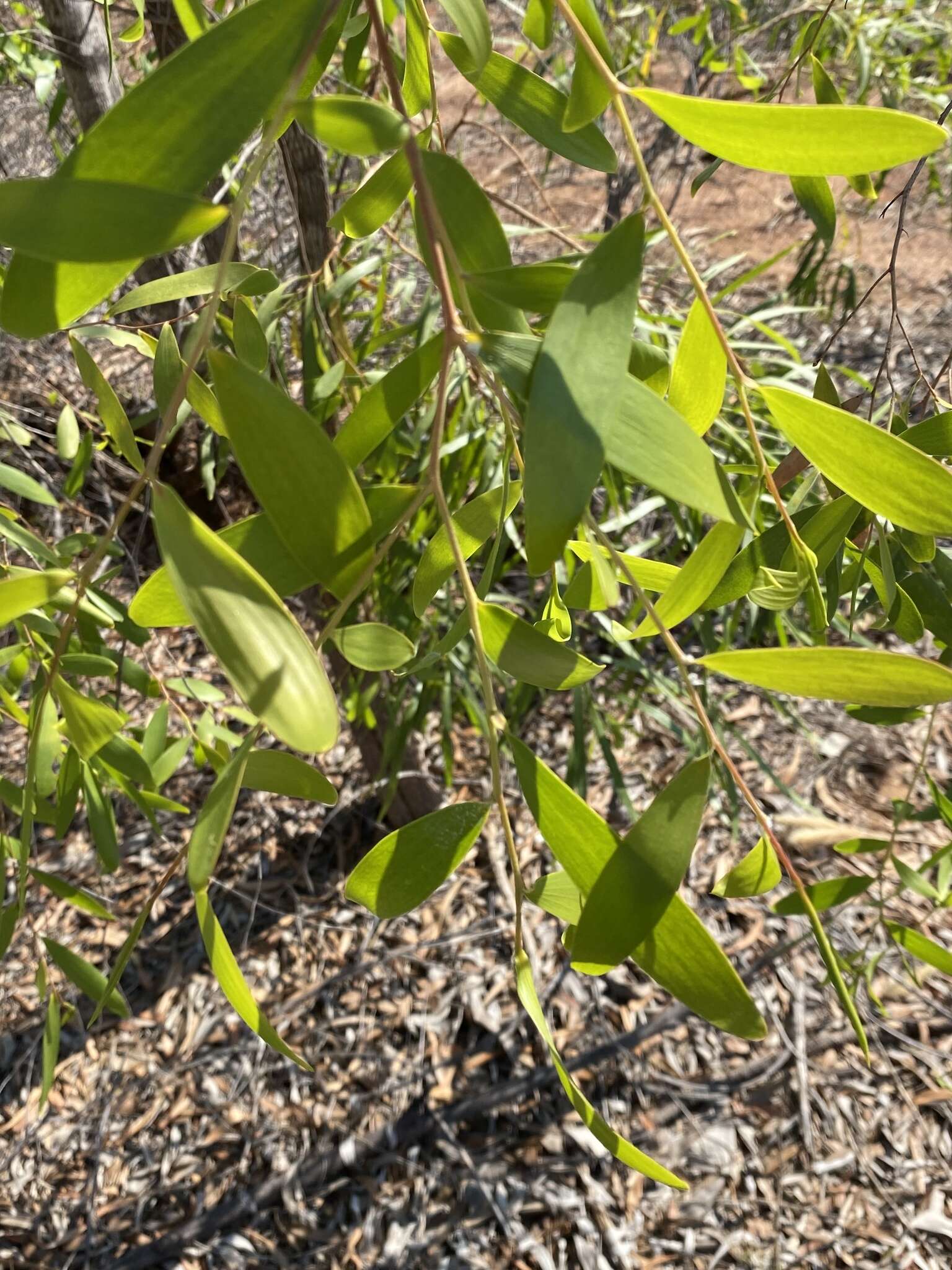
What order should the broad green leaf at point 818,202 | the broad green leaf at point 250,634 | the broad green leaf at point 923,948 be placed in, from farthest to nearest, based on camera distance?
the broad green leaf at point 923,948
the broad green leaf at point 818,202
the broad green leaf at point 250,634

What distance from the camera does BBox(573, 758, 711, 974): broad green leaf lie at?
0.25 meters

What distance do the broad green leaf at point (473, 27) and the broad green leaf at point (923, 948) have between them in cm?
49

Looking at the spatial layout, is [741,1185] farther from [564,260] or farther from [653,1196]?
[564,260]

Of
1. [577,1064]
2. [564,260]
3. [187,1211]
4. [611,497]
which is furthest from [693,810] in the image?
[187,1211]

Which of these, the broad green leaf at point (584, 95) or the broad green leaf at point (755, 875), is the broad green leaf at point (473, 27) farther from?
the broad green leaf at point (755, 875)

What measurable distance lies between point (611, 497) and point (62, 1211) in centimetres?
122

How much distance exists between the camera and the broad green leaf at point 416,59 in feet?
1.16

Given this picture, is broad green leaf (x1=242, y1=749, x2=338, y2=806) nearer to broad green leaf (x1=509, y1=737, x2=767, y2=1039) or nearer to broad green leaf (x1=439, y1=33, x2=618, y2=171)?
broad green leaf (x1=509, y1=737, x2=767, y2=1039)

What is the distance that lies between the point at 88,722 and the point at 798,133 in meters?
0.38

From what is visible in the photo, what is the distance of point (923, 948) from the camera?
586mm

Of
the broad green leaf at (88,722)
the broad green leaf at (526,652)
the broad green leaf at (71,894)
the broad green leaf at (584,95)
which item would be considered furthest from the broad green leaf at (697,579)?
the broad green leaf at (71,894)

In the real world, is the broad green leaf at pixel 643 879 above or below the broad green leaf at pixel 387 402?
below

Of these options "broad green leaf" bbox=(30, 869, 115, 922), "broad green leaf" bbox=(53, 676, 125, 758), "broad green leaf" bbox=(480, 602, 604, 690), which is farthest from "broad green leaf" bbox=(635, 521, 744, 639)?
"broad green leaf" bbox=(30, 869, 115, 922)

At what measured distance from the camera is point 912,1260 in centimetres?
115
